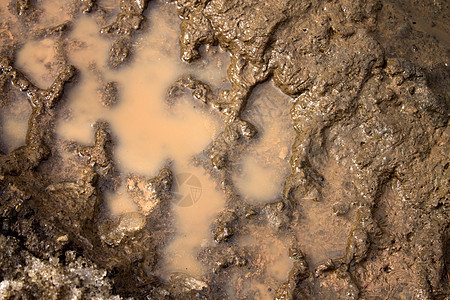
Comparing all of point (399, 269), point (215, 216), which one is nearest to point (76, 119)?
point (215, 216)

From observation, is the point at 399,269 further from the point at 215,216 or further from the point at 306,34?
the point at 306,34

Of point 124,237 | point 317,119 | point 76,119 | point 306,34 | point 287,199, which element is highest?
point 306,34

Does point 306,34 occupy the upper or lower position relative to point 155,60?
upper

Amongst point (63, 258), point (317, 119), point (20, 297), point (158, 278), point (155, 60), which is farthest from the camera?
point (155, 60)

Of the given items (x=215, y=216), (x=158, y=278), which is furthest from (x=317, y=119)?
(x=158, y=278)

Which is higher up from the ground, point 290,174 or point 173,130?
point 290,174

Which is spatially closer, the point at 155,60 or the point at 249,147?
the point at 249,147

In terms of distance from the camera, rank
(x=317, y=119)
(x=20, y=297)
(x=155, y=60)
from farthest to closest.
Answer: (x=155, y=60) → (x=317, y=119) → (x=20, y=297)
